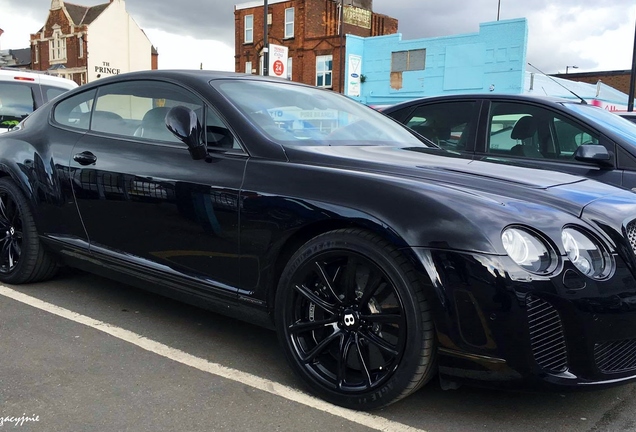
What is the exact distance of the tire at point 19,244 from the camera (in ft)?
13.8

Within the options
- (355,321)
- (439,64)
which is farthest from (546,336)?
(439,64)

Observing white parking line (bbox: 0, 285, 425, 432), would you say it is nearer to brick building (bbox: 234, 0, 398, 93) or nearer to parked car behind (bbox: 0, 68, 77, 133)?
parked car behind (bbox: 0, 68, 77, 133)

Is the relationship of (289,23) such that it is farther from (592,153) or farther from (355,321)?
(355,321)

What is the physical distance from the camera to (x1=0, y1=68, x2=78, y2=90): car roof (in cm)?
833

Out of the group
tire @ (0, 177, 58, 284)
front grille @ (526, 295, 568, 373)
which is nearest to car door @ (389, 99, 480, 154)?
front grille @ (526, 295, 568, 373)

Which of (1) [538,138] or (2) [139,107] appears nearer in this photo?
(2) [139,107]

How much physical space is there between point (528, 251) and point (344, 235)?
75 cm

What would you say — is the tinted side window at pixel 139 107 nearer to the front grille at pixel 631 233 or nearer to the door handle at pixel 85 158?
the door handle at pixel 85 158

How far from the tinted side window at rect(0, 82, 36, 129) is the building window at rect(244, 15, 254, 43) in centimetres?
2928

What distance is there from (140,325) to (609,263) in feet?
8.66

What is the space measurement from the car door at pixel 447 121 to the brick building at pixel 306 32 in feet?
85.9

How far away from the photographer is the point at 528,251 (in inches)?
89.4

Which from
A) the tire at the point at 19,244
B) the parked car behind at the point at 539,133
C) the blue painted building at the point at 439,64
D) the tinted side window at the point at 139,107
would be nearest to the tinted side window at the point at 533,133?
the parked car behind at the point at 539,133

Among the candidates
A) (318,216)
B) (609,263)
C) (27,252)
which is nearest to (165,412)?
(318,216)
